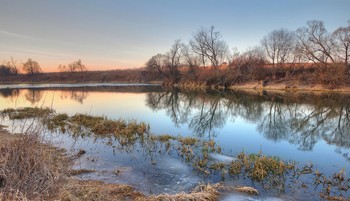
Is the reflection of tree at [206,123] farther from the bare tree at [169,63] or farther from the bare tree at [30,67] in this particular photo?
the bare tree at [30,67]

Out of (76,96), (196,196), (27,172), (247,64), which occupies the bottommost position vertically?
(196,196)

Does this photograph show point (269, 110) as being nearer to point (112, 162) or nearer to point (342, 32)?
point (112, 162)

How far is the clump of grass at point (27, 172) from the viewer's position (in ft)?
13.7

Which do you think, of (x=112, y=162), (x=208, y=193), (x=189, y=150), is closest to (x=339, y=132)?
(x=189, y=150)

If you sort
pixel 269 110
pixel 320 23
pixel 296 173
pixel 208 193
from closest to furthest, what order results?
pixel 208 193 → pixel 296 173 → pixel 269 110 → pixel 320 23

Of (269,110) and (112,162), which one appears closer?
(112,162)

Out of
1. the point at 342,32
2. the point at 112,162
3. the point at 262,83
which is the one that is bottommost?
the point at 112,162

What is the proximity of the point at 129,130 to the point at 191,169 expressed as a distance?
539 centimetres

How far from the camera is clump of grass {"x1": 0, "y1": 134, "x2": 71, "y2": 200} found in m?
4.18

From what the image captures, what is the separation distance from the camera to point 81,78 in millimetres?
104000

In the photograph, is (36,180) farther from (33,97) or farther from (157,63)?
(157,63)

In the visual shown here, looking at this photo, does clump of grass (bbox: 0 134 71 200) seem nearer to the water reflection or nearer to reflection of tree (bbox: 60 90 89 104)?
the water reflection

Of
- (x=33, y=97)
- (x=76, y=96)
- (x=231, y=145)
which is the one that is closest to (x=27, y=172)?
(x=231, y=145)

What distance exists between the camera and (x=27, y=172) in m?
4.43
